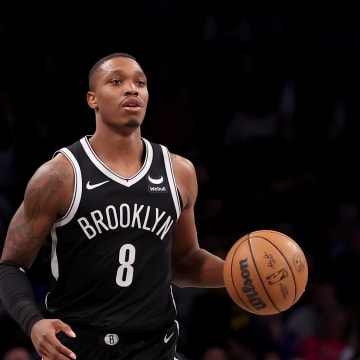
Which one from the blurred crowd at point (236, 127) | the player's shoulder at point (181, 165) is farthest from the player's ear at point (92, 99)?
the blurred crowd at point (236, 127)

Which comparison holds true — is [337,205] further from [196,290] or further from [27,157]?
[27,157]

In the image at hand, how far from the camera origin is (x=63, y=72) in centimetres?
886

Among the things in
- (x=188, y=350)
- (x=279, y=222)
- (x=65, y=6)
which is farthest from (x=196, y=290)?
(x=65, y=6)

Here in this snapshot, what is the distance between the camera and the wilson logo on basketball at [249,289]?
3893 millimetres

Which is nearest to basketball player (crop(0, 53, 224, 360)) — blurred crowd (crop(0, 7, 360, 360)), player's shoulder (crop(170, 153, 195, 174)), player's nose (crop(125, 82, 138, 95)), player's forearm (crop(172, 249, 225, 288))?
player's nose (crop(125, 82, 138, 95))

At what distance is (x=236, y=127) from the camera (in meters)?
8.79

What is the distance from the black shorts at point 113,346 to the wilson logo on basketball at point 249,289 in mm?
411

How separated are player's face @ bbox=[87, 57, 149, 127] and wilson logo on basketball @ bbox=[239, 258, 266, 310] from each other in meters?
0.72

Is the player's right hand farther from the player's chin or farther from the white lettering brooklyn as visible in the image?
the player's chin

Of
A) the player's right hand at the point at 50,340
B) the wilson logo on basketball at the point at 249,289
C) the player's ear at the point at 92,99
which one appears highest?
the player's ear at the point at 92,99

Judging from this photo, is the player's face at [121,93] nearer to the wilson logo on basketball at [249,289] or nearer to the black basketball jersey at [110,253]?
the black basketball jersey at [110,253]

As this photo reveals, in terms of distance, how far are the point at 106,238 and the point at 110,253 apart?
6cm

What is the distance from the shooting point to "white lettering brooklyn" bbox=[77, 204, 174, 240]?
3854 millimetres

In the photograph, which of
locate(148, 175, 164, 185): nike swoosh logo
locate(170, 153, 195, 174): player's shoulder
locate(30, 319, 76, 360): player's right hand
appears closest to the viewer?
locate(30, 319, 76, 360): player's right hand
